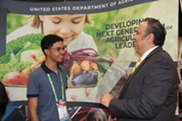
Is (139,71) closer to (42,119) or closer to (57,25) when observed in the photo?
(42,119)

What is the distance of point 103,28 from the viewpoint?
305 cm

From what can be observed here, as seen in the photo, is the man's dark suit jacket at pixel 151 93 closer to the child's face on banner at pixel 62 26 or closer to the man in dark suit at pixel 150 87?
the man in dark suit at pixel 150 87

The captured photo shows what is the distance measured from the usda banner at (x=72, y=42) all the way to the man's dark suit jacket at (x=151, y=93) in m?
1.31

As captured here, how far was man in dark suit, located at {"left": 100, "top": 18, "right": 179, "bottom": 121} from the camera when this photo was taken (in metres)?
1.41

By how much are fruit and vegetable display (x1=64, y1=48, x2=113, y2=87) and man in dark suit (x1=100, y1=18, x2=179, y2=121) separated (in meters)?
1.41

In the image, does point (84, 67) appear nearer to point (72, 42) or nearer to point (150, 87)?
point (72, 42)

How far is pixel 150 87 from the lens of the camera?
1418 millimetres

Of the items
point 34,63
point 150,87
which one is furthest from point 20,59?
point 150,87

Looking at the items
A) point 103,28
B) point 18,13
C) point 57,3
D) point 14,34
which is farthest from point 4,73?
point 103,28

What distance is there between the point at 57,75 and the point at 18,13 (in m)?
1.48

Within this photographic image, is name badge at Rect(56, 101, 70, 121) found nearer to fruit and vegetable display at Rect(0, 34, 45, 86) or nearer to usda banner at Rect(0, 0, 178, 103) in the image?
usda banner at Rect(0, 0, 178, 103)

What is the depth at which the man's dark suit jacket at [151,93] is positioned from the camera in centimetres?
141

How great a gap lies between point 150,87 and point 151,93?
0.04m

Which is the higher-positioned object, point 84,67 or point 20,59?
point 20,59
